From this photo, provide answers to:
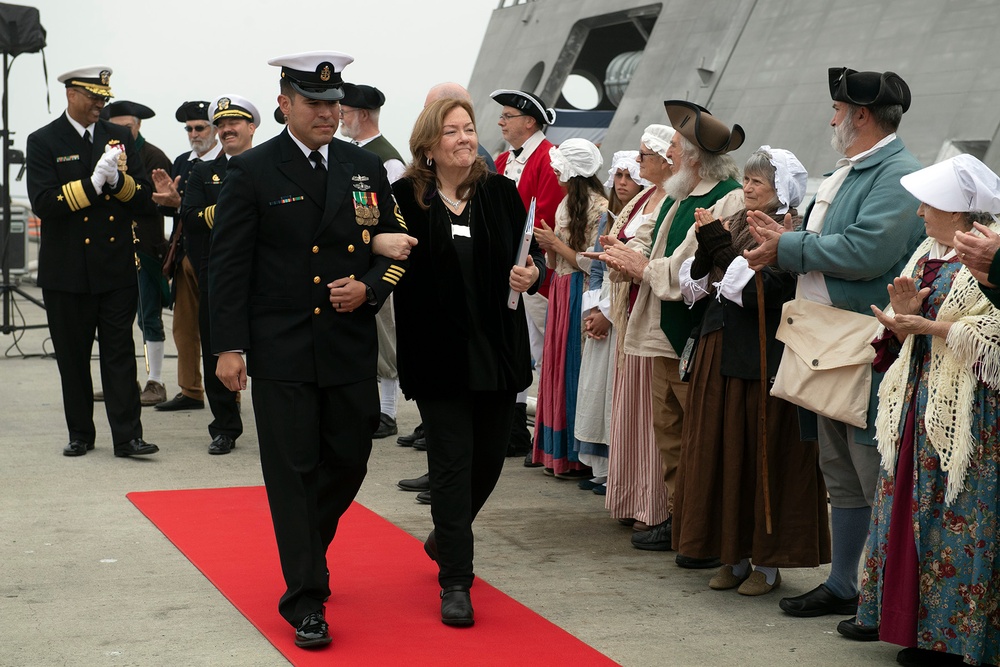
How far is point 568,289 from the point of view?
6.56 metres

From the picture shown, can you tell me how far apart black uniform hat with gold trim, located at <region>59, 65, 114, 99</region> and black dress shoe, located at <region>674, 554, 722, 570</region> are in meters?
4.19

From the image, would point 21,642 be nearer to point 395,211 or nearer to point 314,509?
point 314,509

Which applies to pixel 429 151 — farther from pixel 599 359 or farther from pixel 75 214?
pixel 75 214

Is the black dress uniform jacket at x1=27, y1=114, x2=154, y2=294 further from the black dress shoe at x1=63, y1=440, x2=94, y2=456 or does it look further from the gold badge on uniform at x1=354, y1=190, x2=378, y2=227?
the gold badge on uniform at x1=354, y1=190, x2=378, y2=227

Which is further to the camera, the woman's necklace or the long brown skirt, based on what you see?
the long brown skirt

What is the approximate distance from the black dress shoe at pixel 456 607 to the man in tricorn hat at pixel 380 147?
10.6ft

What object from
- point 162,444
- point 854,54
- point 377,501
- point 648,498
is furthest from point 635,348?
point 854,54

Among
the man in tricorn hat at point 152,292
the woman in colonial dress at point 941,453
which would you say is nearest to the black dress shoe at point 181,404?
the man in tricorn hat at point 152,292

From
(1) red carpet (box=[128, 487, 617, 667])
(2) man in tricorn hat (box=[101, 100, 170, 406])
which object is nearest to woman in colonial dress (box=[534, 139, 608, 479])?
(1) red carpet (box=[128, 487, 617, 667])

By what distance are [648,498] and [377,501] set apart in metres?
1.45

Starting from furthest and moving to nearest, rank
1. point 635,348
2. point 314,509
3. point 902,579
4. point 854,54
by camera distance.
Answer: point 854,54 < point 635,348 < point 314,509 < point 902,579

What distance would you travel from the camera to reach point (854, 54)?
748 inches

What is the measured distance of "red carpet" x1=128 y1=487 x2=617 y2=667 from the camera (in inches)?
153

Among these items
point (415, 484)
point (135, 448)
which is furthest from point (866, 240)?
point (135, 448)
